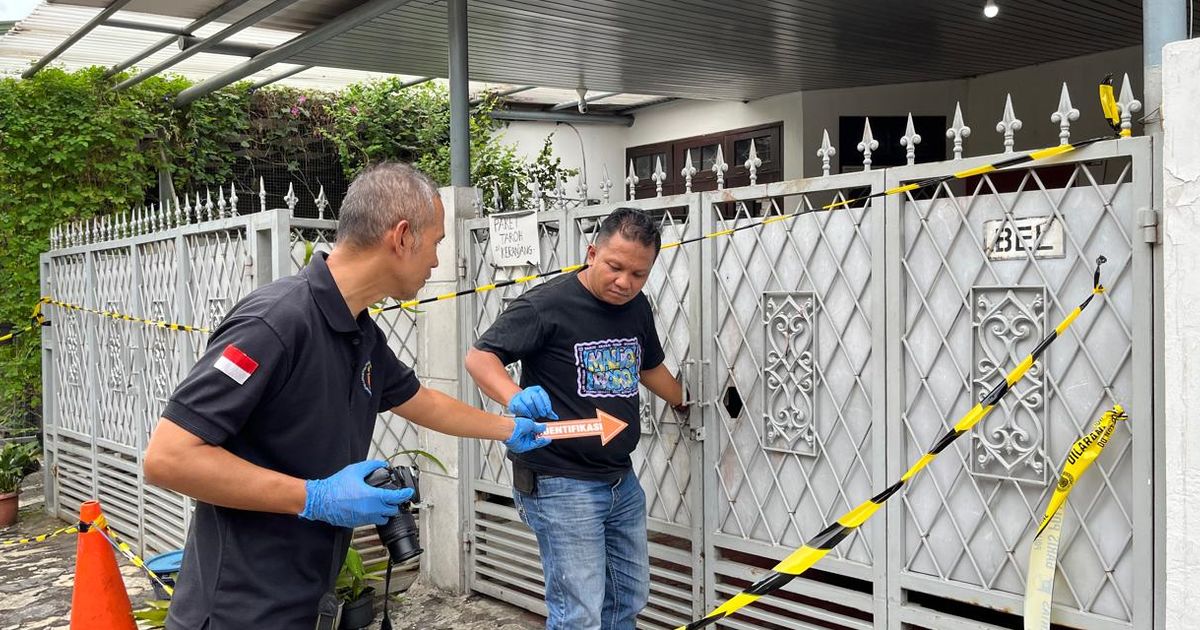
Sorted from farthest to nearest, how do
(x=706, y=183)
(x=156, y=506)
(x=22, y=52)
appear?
(x=706, y=183)
(x=22, y=52)
(x=156, y=506)

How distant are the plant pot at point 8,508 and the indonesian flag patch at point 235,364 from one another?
755 cm

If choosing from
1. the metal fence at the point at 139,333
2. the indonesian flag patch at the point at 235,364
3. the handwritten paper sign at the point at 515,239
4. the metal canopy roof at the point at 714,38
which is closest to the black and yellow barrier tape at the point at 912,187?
the handwritten paper sign at the point at 515,239

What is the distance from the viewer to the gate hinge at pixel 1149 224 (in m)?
2.84

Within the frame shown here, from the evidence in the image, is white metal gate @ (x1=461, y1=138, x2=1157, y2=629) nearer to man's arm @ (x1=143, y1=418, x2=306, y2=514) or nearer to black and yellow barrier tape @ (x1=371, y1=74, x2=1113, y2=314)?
black and yellow barrier tape @ (x1=371, y1=74, x2=1113, y2=314)

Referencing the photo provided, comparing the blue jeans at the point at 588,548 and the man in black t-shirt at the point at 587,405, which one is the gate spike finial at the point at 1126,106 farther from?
the blue jeans at the point at 588,548

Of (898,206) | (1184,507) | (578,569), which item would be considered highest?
(898,206)

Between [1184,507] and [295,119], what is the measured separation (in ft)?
37.6

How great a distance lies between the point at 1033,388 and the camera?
319 centimetres

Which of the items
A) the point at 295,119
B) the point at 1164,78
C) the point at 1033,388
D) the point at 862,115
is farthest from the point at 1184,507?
the point at 295,119

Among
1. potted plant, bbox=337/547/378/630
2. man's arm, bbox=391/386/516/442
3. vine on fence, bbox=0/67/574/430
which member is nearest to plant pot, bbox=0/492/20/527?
vine on fence, bbox=0/67/574/430

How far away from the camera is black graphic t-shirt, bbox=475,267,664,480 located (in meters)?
3.63

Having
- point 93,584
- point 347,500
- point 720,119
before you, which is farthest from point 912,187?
point 720,119

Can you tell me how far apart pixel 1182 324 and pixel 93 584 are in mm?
4371

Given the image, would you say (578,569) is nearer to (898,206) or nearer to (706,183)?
(898,206)
